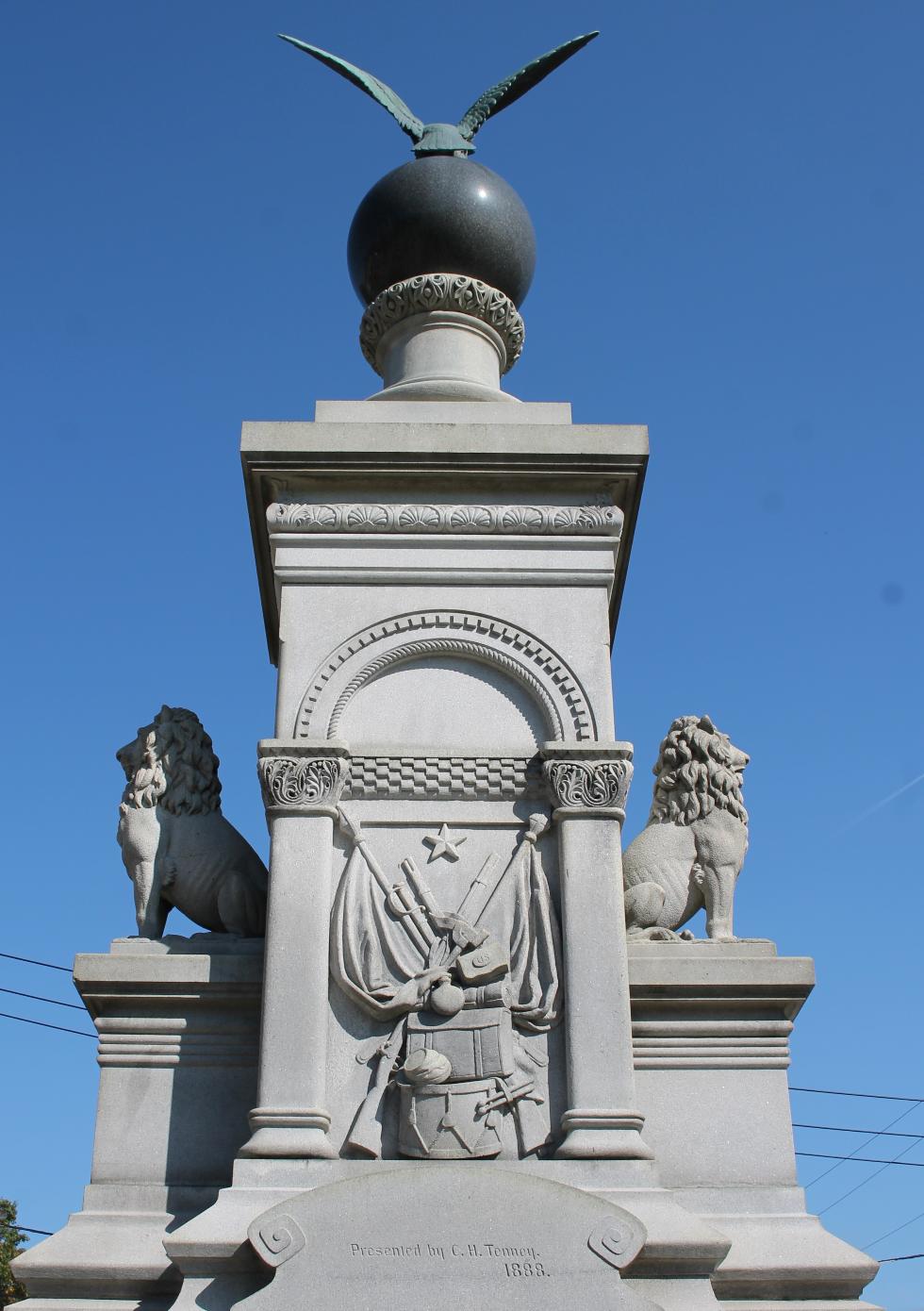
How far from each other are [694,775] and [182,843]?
3489mm

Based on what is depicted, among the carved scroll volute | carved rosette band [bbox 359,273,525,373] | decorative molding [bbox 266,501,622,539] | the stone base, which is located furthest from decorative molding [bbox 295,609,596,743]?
carved rosette band [bbox 359,273,525,373]

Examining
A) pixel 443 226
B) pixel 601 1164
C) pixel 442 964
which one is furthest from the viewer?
pixel 443 226

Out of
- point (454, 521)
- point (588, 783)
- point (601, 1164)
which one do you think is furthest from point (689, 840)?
point (454, 521)

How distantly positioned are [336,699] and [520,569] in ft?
5.05

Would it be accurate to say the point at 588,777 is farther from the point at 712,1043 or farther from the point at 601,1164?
the point at 601,1164

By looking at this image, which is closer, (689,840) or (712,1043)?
(712,1043)

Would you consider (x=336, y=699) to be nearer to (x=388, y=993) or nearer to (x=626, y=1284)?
(x=388, y=993)

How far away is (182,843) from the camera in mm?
9547

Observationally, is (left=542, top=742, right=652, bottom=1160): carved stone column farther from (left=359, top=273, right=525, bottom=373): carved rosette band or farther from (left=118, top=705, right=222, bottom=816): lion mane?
(left=359, top=273, right=525, bottom=373): carved rosette band

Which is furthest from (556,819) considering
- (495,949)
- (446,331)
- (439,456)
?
(446,331)

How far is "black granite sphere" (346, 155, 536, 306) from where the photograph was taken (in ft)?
38.1

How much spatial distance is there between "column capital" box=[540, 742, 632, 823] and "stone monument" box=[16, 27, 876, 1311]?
3cm

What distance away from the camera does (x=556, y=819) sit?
8766 mm

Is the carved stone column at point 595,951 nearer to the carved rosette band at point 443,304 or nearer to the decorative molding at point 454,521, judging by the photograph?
the decorative molding at point 454,521
